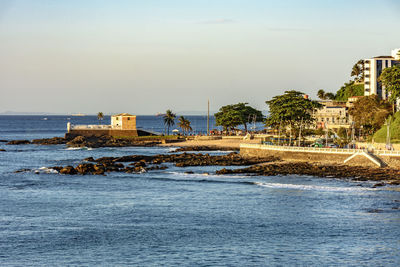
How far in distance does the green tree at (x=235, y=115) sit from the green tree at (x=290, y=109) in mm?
28110

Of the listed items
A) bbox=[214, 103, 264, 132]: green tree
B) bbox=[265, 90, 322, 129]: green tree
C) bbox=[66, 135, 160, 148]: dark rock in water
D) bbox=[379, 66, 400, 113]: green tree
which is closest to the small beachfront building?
bbox=[66, 135, 160, 148]: dark rock in water

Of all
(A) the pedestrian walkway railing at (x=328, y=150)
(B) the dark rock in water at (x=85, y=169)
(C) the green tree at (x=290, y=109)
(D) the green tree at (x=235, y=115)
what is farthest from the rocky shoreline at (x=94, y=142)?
(B) the dark rock in water at (x=85, y=169)

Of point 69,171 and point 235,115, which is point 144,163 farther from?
point 235,115

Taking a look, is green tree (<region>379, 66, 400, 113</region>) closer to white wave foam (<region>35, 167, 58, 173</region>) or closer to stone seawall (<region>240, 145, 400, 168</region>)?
stone seawall (<region>240, 145, 400, 168</region>)

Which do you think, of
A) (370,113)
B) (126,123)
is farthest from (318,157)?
(126,123)

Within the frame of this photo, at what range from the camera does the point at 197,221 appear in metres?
53.2

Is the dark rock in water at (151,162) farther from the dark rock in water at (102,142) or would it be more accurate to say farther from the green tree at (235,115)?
the green tree at (235,115)

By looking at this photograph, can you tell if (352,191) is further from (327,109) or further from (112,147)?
(327,109)

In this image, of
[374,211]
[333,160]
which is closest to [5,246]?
[374,211]

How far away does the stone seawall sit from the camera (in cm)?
8669

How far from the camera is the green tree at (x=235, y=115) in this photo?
166 m

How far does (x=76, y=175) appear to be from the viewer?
8656cm

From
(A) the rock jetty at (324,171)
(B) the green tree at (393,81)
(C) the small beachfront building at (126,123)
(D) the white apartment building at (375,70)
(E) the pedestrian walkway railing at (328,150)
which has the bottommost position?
(A) the rock jetty at (324,171)

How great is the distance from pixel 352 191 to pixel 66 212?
3256 cm
